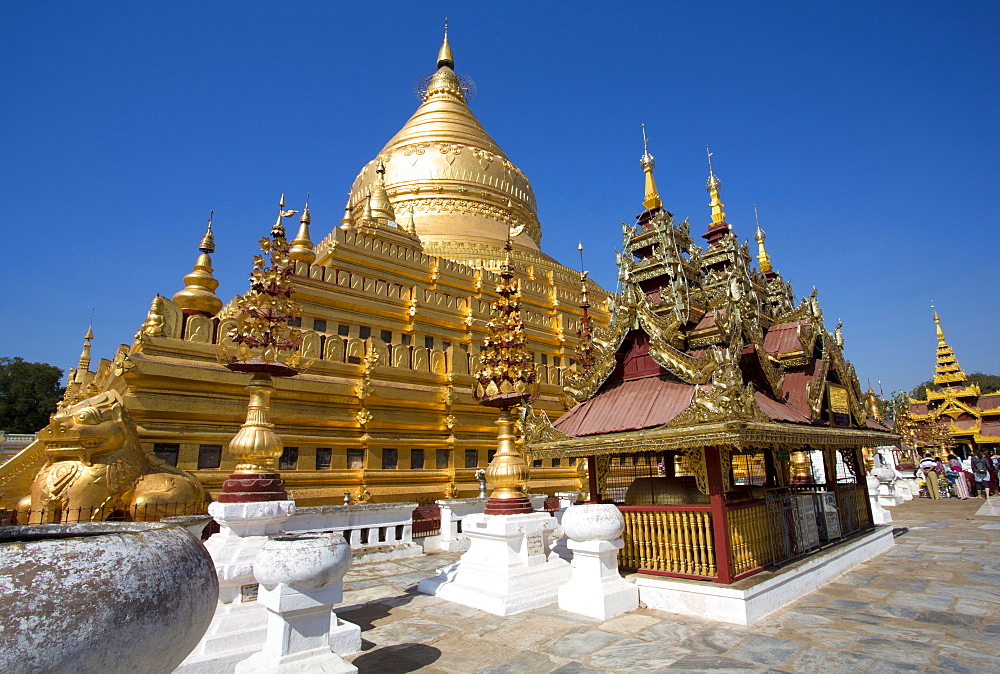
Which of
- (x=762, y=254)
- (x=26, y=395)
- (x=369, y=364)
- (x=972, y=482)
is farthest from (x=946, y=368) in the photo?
(x=26, y=395)

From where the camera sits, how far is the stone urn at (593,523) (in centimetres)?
Answer: 741

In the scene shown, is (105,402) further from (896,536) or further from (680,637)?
(896,536)

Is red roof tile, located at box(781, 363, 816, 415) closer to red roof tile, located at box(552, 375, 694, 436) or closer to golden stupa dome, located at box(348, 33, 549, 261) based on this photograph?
red roof tile, located at box(552, 375, 694, 436)

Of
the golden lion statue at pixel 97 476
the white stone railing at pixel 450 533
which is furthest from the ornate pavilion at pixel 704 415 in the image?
the golden lion statue at pixel 97 476

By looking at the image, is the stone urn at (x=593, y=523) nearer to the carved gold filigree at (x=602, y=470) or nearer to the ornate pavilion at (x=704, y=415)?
the ornate pavilion at (x=704, y=415)

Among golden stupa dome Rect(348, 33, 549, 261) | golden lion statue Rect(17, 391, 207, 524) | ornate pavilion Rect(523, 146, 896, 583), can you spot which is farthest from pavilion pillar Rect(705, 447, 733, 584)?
golden stupa dome Rect(348, 33, 549, 261)

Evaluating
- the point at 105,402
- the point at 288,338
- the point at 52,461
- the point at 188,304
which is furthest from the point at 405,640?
the point at 188,304

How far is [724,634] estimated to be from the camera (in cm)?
637

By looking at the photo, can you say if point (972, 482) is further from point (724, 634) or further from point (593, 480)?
point (724, 634)

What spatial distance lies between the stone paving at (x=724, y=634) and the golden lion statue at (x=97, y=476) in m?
3.88

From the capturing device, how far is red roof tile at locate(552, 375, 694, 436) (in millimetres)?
8375

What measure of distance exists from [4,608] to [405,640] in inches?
213

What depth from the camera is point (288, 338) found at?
8539 mm

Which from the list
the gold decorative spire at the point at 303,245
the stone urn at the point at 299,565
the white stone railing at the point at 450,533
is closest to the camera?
the stone urn at the point at 299,565
